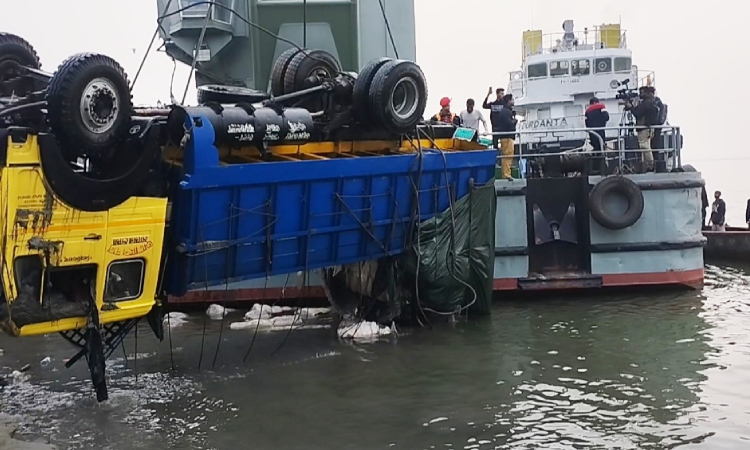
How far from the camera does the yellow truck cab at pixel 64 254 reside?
20.7ft

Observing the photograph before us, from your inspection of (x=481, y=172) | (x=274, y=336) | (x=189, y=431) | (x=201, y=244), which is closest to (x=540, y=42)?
(x=481, y=172)

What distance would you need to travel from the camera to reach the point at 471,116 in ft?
42.0

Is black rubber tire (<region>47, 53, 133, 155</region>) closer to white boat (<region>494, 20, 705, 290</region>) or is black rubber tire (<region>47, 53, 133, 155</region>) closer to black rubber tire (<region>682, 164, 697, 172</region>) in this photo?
white boat (<region>494, 20, 705, 290</region>)

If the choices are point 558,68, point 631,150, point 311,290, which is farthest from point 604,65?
point 311,290

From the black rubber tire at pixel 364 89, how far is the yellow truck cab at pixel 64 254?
8.77 feet

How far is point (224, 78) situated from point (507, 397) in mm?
7584

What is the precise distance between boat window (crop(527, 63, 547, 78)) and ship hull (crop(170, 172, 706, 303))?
33.5 ft

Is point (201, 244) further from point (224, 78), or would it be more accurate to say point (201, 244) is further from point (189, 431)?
point (224, 78)

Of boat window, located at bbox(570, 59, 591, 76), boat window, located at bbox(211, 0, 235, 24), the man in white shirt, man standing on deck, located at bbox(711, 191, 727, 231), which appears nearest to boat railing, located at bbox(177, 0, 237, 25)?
boat window, located at bbox(211, 0, 235, 24)

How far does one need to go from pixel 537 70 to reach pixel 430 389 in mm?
15765

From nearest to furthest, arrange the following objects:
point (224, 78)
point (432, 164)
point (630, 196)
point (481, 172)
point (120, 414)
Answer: point (120, 414) → point (432, 164) → point (481, 172) → point (630, 196) → point (224, 78)

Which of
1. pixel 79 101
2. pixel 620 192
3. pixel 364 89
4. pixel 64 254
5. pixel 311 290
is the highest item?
pixel 364 89

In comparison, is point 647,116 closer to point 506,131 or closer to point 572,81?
point 506,131

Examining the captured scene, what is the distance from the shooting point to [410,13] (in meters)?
13.3
